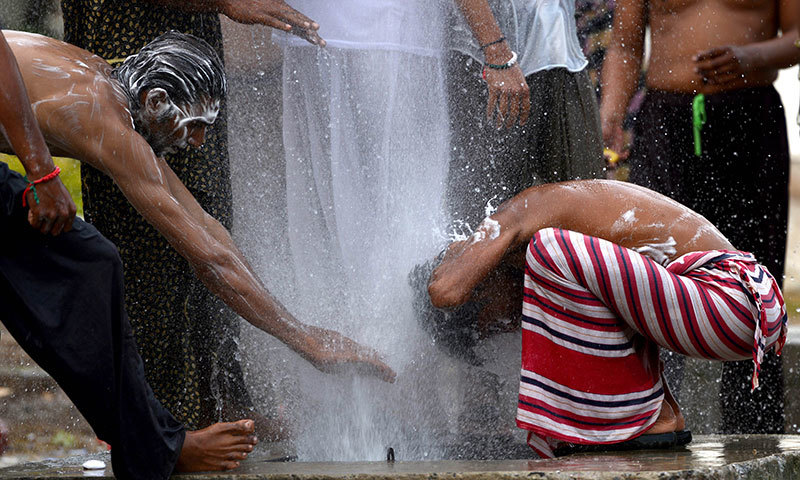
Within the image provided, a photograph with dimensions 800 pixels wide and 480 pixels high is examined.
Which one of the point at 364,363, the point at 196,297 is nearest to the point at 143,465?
the point at 364,363

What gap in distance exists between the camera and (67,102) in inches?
116

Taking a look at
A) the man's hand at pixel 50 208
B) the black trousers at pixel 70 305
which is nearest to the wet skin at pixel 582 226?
the black trousers at pixel 70 305

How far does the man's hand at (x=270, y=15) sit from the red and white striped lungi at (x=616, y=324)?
3.62 feet

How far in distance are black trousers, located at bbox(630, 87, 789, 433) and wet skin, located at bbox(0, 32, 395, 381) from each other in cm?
166

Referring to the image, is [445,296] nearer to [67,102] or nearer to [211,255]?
[211,255]

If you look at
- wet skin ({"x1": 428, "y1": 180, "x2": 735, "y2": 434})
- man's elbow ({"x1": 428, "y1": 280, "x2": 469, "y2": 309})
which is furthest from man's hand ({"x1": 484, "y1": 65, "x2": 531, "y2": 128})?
man's elbow ({"x1": 428, "y1": 280, "x2": 469, "y2": 309})

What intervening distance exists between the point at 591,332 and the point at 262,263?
138cm

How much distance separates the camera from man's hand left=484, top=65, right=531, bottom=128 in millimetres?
3893

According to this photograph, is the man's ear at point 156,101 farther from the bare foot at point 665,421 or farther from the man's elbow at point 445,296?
the bare foot at point 665,421

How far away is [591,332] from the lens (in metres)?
2.90

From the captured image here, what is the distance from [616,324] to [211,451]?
1.07 metres

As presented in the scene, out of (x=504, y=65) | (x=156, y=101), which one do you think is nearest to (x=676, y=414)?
(x=504, y=65)

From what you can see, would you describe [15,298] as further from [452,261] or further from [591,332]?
[591,332]

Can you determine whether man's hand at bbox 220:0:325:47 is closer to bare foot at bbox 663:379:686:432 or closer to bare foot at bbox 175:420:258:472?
bare foot at bbox 175:420:258:472
